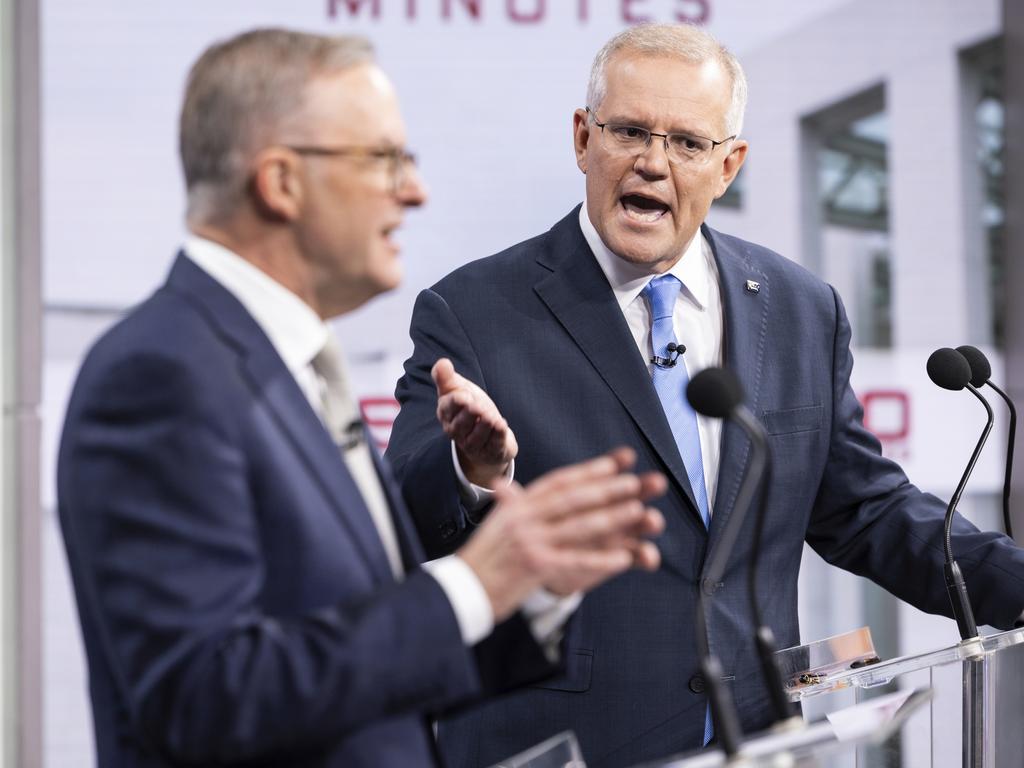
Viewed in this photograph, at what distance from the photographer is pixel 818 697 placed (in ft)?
5.27

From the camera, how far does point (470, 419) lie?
1417mm

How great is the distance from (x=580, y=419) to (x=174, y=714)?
3.41ft

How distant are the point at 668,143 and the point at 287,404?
3.44 feet

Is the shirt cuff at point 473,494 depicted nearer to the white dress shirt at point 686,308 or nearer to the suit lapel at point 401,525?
the suit lapel at point 401,525

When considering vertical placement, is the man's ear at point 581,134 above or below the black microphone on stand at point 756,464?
above

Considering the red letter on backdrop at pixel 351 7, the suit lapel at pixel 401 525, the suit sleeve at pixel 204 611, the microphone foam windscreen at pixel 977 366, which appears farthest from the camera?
the red letter on backdrop at pixel 351 7

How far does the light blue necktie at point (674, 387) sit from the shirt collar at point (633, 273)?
0.06ft

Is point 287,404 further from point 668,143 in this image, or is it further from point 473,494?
point 668,143

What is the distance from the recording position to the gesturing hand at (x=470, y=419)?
1.39 m

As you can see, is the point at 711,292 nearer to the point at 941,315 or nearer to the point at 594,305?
the point at 594,305

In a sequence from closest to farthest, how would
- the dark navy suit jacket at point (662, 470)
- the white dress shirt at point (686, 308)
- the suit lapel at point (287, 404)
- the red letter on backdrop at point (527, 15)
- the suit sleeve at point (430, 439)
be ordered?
the suit lapel at point (287, 404) < the suit sleeve at point (430, 439) < the dark navy suit jacket at point (662, 470) < the white dress shirt at point (686, 308) < the red letter on backdrop at point (527, 15)

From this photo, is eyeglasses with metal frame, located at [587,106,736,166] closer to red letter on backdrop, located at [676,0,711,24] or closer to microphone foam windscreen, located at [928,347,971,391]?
microphone foam windscreen, located at [928,347,971,391]

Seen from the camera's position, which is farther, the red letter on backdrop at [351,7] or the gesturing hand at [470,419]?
the red letter on backdrop at [351,7]

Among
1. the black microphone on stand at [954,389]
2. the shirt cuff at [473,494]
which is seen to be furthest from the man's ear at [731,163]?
the shirt cuff at [473,494]
